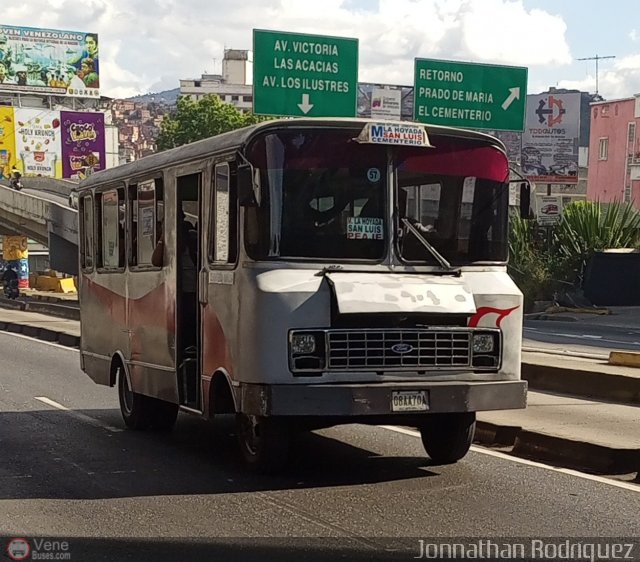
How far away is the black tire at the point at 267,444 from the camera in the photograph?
9422 millimetres

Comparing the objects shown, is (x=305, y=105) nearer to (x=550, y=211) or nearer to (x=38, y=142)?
(x=550, y=211)

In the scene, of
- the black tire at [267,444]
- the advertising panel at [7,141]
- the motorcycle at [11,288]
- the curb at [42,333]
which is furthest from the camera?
the advertising panel at [7,141]

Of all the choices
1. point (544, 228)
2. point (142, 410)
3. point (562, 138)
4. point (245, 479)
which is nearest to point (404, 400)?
point (245, 479)

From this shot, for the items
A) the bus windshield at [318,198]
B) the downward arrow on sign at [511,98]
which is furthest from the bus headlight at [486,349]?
the downward arrow on sign at [511,98]

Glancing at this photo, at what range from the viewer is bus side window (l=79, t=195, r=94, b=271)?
13.7 m

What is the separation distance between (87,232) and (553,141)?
3071 cm

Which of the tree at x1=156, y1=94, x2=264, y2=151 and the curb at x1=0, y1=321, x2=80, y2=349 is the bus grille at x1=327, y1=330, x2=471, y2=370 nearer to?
the curb at x1=0, y1=321, x2=80, y2=349

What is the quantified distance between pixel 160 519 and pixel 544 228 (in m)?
32.3

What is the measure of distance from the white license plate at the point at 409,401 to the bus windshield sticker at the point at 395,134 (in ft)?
6.24

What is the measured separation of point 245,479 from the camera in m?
9.56

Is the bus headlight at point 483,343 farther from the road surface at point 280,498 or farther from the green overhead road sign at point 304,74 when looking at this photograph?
the green overhead road sign at point 304,74

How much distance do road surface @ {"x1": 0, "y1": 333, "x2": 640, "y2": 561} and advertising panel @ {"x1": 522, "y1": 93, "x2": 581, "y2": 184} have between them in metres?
30.1

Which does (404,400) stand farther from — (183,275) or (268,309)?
(183,275)

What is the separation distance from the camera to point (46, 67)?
111 m
